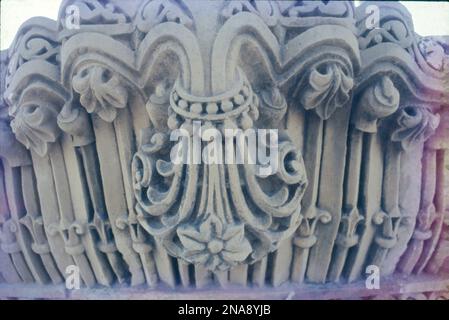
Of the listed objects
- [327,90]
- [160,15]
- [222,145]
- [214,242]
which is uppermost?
[160,15]

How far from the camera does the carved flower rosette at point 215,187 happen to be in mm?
1152

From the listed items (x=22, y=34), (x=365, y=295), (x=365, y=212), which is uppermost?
(x=22, y=34)

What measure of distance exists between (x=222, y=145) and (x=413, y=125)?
1.85 ft

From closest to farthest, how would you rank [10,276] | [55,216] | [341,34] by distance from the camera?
[341,34] < [55,216] < [10,276]

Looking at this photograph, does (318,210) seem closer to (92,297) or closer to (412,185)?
(412,185)

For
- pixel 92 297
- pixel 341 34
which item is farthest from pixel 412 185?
pixel 92 297

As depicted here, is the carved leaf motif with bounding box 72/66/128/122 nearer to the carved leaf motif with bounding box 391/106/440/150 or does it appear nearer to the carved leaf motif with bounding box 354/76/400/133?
the carved leaf motif with bounding box 354/76/400/133

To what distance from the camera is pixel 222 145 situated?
1162mm

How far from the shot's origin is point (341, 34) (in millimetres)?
1207

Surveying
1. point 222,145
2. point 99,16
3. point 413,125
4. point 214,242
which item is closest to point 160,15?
point 99,16

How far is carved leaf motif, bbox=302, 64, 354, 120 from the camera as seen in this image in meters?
1.19

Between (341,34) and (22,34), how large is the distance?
946 millimetres

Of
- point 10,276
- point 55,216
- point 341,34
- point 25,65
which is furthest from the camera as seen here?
point 10,276

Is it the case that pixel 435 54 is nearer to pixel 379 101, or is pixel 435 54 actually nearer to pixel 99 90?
pixel 379 101
